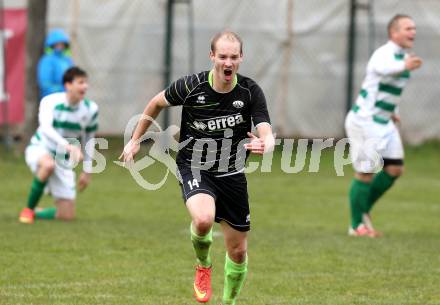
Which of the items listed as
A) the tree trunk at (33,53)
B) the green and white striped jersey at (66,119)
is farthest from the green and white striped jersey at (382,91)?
the tree trunk at (33,53)

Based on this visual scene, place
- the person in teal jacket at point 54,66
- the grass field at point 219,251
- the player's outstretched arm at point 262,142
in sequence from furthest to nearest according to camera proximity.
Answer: the person in teal jacket at point 54,66 < the grass field at point 219,251 < the player's outstretched arm at point 262,142

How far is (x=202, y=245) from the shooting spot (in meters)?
6.71

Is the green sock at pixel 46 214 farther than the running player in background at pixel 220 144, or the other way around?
the green sock at pixel 46 214

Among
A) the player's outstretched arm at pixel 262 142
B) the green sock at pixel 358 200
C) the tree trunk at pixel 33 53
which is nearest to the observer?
the player's outstretched arm at pixel 262 142

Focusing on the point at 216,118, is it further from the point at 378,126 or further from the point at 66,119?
the point at 66,119

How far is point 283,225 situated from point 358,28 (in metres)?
8.23

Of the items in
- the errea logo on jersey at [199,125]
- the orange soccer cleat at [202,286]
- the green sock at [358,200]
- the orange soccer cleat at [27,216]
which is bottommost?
the orange soccer cleat at [27,216]

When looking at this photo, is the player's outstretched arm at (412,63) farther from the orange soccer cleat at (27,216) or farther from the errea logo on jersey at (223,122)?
the orange soccer cleat at (27,216)

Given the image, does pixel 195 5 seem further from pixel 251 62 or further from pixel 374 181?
pixel 374 181

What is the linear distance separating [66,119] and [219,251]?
2.75 m

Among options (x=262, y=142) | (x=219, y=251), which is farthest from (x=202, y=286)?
(x=219, y=251)

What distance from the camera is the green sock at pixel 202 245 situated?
6.64m

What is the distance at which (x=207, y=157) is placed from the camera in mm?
6820

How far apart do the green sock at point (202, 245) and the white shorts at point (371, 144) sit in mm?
3859
